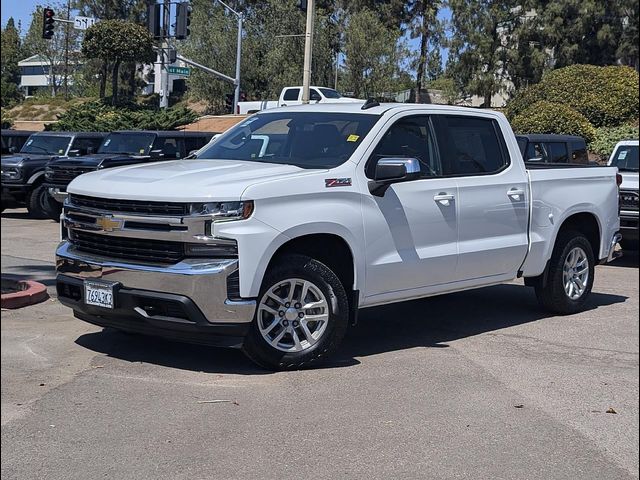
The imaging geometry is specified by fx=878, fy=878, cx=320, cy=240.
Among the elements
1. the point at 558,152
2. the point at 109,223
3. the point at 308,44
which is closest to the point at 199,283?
the point at 109,223

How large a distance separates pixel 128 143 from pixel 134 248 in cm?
1257

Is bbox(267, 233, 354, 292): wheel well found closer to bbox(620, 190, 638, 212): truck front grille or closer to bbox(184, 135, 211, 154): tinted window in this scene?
bbox(620, 190, 638, 212): truck front grille

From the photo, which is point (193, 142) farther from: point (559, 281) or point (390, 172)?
point (390, 172)

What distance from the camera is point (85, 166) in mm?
16703

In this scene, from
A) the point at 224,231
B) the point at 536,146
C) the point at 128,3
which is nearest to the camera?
the point at 224,231

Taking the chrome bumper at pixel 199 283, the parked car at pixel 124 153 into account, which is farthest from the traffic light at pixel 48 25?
the parked car at pixel 124 153

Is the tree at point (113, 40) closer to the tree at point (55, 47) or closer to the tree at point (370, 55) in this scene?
the tree at point (55, 47)

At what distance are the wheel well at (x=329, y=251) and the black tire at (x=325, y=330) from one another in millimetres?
94

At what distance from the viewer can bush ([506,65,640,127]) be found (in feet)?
81.0

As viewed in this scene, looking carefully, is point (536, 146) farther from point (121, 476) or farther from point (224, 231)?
point (121, 476)

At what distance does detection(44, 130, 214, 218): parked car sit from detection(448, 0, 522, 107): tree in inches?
674

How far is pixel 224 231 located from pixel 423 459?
216 centimetres

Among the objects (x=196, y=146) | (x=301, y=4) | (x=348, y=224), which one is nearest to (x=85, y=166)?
(x=196, y=146)

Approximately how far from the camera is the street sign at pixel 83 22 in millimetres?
5227
